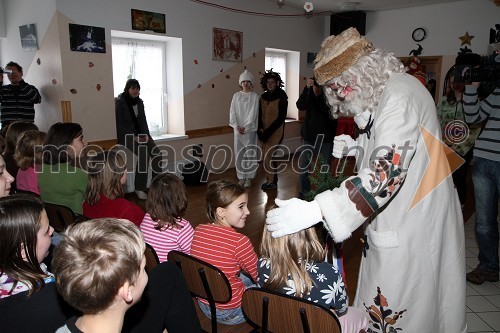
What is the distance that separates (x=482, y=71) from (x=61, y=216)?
2559mm

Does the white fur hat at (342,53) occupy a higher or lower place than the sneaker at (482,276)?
higher

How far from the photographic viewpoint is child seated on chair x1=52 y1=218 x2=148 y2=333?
0.86 metres

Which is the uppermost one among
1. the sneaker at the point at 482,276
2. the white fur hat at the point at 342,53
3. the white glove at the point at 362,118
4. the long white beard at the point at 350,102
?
the white fur hat at the point at 342,53

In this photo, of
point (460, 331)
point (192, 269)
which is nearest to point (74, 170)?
point (192, 269)

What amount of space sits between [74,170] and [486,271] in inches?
115

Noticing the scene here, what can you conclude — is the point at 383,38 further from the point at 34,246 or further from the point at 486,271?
the point at 34,246

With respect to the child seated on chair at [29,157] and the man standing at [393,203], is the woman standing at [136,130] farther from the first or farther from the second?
the man standing at [393,203]

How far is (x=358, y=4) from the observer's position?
662 centimetres

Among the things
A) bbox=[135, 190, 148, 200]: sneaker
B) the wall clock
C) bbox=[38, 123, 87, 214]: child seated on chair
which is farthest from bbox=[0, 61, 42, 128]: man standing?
the wall clock

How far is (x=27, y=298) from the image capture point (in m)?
1.09

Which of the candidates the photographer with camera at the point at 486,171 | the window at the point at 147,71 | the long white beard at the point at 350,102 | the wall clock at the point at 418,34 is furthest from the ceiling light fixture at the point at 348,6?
the long white beard at the point at 350,102

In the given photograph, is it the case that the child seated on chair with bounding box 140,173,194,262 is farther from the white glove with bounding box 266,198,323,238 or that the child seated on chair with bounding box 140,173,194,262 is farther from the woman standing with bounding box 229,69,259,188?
the woman standing with bounding box 229,69,259,188

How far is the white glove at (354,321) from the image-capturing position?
1.38 m

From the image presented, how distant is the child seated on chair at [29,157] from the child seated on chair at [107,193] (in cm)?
55
